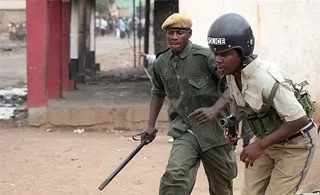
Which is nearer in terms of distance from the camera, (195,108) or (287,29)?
(195,108)

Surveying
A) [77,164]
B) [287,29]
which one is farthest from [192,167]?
[287,29]

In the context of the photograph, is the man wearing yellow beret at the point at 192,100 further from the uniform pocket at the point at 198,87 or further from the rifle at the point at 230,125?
the rifle at the point at 230,125

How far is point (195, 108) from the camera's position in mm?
4691

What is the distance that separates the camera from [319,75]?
905 centimetres

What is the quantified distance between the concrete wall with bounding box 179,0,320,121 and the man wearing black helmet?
5325 millimetres

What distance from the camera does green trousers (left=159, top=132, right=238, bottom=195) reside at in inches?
176

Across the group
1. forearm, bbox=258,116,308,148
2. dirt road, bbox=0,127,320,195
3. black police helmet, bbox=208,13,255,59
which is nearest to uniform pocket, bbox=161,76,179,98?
black police helmet, bbox=208,13,255,59

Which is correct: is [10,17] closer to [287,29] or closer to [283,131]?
[287,29]

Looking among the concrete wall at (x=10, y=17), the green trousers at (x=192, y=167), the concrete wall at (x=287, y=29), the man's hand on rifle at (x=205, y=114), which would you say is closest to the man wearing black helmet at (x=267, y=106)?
the man's hand on rifle at (x=205, y=114)

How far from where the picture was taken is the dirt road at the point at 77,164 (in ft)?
21.9

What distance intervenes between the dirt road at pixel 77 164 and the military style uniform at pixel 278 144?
8.45ft

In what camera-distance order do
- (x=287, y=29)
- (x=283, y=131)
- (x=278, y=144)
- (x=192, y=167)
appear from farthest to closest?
1. (x=287, y=29)
2. (x=192, y=167)
3. (x=278, y=144)
4. (x=283, y=131)

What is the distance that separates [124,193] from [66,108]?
12.8 feet

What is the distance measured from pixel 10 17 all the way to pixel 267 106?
3249 centimetres
